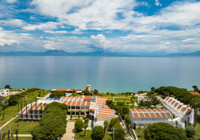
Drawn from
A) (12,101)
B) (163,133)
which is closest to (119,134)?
(163,133)

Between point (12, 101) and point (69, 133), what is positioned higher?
point (12, 101)

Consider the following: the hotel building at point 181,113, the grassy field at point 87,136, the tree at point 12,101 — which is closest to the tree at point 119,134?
the grassy field at point 87,136

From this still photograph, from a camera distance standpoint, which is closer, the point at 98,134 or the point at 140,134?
the point at 98,134

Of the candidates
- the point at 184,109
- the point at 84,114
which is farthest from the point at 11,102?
the point at 184,109

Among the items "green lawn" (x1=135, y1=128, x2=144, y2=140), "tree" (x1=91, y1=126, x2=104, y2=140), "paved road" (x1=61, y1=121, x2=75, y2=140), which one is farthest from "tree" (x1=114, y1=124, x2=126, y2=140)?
"paved road" (x1=61, y1=121, x2=75, y2=140)

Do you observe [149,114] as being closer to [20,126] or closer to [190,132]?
[190,132]

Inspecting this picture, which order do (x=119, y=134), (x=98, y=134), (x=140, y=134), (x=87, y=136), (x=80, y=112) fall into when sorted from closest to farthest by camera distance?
1. (x=119, y=134)
2. (x=98, y=134)
3. (x=87, y=136)
4. (x=140, y=134)
5. (x=80, y=112)

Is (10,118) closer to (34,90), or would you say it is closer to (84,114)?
(84,114)

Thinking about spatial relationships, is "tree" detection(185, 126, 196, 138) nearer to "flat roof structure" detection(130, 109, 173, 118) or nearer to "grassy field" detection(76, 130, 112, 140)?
"flat roof structure" detection(130, 109, 173, 118)
